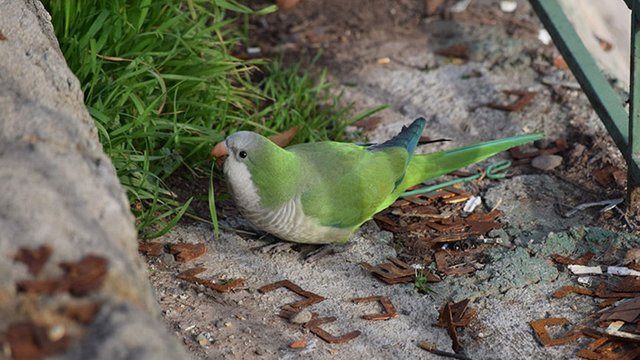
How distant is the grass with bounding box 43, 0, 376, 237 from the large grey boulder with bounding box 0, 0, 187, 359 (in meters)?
1.12

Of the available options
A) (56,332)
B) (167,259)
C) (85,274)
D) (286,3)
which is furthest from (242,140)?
(286,3)

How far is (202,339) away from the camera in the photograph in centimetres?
315

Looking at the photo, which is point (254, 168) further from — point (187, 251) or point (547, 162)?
point (547, 162)

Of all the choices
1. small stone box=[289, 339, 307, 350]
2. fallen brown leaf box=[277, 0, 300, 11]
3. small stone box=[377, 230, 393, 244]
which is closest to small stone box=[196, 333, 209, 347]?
small stone box=[289, 339, 307, 350]

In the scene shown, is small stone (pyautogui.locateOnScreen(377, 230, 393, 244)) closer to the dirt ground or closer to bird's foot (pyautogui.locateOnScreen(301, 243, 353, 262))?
the dirt ground

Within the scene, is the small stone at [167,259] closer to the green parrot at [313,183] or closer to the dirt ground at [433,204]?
the dirt ground at [433,204]

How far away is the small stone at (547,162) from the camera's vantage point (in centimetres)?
435

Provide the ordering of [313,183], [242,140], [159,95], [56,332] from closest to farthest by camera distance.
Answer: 1. [56,332]
2. [242,140]
3. [313,183]
4. [159,95]

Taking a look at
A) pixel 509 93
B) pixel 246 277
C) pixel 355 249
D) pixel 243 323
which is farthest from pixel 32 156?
pixel 509 93

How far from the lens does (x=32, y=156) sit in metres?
2.27

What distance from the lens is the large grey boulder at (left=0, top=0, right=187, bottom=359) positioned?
1.88m

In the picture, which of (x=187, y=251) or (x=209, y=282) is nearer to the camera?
(x=209, y=282)

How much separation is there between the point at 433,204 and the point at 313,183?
763 mm

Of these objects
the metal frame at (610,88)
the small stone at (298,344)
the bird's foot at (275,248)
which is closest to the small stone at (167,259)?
the bird's foot at (275,248)
